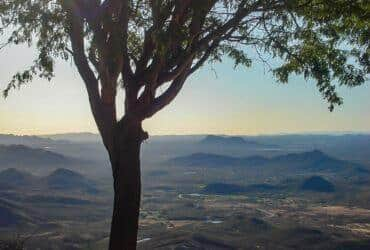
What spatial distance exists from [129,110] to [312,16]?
5.49 m

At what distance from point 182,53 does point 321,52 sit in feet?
15.0

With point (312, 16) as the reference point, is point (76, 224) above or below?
below

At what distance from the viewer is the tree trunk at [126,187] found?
14320 millimetres

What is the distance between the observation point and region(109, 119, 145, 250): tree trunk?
1432cm

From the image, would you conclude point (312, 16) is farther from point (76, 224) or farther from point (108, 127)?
point (76, 224)

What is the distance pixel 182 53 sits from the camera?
48.6ft

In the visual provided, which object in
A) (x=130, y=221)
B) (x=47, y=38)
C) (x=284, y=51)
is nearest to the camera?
(x=130, y=221)

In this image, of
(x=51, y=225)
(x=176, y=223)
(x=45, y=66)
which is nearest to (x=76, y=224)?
(x=51, y=225)

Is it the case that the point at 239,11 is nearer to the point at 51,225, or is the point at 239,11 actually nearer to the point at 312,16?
the point at 312,16

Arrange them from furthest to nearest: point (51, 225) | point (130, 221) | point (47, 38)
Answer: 1. point (51, 225)
2. point (47, 38)
3. point (130, 221)

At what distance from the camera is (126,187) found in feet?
47.3

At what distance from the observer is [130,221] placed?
14.3 metres

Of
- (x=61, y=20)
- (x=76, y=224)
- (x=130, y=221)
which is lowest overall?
(x=76, y=224)

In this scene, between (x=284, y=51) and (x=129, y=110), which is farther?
(x=284, y=51)
